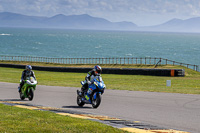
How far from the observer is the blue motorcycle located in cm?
1373

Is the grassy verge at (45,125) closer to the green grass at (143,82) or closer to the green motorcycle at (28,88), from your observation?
the green motorcycle at (28,88)

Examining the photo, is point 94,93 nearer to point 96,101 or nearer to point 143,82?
point 96,101

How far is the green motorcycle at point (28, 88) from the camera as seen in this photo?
17.4 metres

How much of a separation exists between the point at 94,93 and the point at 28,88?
4.83 metres

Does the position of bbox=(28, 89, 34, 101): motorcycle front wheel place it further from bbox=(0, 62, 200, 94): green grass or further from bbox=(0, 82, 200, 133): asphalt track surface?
bbox=(0, 62, 200, 94): green grass

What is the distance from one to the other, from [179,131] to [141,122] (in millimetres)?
1706

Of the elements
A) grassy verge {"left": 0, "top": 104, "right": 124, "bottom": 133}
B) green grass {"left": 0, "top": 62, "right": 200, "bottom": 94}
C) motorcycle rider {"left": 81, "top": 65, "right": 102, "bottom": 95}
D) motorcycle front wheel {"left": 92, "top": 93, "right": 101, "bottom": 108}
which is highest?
motorcycle rider {"left": 81, "top": 65, "right": 102, "bottom": 95}

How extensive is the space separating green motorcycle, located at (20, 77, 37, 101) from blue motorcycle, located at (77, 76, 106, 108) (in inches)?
122

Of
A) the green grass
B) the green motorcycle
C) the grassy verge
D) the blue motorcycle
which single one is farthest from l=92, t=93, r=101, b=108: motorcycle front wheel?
the green grass

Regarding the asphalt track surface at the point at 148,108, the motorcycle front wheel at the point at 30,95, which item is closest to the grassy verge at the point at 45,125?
the asphalt track surface at the point at 148,108

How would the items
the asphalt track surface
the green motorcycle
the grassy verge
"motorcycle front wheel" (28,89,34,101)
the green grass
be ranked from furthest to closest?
the green grass, "motorcycle front wheel" (28,89,34,101), the green motorcycle, the asphalt track surface, the grassy verge

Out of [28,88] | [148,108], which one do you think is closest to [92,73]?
[148,108]

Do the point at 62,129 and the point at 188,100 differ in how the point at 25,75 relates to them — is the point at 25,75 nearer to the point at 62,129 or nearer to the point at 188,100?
the point at 188,100

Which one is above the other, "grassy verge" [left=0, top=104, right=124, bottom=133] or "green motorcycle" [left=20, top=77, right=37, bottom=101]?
"green motorcycle" [left=20, top=77, right=37, bottom=101]
